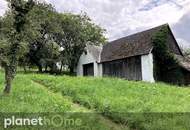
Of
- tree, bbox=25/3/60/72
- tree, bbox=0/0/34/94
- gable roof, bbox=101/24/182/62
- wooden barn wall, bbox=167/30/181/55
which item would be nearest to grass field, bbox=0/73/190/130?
tree, bbox=0/0/34/94

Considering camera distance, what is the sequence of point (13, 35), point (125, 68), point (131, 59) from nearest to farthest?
1. point (13, 35)
2. point (131, 59)
3. point (125, 68)

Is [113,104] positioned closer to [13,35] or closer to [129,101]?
[129,101]

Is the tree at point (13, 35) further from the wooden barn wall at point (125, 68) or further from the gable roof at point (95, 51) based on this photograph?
the gable roof at point (95, 51)

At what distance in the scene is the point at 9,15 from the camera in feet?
67.6

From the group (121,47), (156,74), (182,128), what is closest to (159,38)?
(156,74)

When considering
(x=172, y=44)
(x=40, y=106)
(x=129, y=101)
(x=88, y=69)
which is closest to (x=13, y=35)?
(x=40, y=106)

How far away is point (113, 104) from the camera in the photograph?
19344mm

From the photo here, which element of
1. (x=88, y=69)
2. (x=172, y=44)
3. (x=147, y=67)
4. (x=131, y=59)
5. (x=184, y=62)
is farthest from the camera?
(x=88, y=69)

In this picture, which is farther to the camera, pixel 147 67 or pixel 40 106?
pixel 147 67

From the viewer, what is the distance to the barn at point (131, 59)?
4238cm
